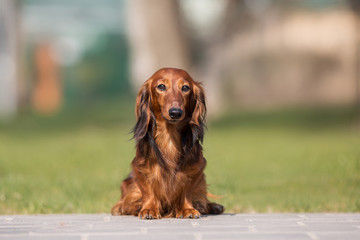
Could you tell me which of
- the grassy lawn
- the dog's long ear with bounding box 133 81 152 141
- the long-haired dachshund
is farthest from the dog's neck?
the grassy lawn

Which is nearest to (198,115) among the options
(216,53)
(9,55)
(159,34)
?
(159,34)

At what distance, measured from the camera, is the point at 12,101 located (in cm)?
2486

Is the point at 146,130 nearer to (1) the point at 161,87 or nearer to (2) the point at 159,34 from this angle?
(1) the point at 161,87

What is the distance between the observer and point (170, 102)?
16.8 feet

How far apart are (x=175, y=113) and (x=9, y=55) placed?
21018mm

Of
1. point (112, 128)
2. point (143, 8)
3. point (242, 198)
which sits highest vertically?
point (143, 8)

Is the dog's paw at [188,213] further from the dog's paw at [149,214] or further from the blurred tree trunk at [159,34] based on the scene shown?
the blurred tree trunk at [159,34]

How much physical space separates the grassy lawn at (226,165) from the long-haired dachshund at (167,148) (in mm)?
1130

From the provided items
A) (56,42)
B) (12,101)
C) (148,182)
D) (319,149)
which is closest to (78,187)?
(148,182)

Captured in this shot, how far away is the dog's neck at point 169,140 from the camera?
5.31m

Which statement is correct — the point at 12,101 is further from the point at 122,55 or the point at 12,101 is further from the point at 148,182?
the point at 148,182

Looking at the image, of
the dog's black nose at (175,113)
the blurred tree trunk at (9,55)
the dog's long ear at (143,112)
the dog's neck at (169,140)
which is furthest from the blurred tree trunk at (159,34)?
the dog's black nose at (175,113)

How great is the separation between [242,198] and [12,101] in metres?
18.9

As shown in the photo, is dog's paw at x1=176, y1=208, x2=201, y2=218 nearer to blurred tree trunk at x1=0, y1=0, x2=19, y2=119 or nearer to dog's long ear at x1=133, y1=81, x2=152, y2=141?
dog's long ear at x1=133, y1=81, x2=152, y2=141
